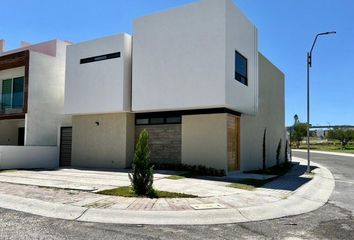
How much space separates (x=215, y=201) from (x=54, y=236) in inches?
200

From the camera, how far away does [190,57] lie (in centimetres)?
1725

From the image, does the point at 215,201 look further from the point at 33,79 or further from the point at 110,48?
the point at 33,79

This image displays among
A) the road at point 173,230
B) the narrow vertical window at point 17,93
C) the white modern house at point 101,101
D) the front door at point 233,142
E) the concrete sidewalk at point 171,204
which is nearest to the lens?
the road at point 173,230

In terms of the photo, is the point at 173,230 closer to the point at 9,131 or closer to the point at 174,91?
the point at 174,91

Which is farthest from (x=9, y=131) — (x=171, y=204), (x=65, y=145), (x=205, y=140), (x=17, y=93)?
(x=171, y=204)

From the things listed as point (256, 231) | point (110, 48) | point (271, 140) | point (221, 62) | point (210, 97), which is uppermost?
point (110, 48)

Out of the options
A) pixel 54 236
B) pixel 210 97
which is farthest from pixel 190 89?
pixel 54 236

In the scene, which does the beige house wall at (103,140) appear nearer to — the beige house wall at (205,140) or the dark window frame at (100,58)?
the dark window frame at (100,58)

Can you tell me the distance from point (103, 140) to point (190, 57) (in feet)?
26.7

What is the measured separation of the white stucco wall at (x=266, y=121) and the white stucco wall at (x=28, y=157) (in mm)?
12305

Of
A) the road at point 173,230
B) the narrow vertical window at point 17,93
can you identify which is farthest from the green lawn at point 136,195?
the narrow vertical window at point 17,93

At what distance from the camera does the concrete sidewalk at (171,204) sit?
→ 836 cm

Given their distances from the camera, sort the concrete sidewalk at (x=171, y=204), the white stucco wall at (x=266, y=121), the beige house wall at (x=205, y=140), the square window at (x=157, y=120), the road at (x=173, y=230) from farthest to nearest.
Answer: the white stucco wall at (x=266, y=121), the square window at (x=157, y=120), the beige house wall at (x=205, y=140), the concrete sidewalk at (x=171, y=204), the road at (x=173, y=230)

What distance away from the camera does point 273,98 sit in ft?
90.9
